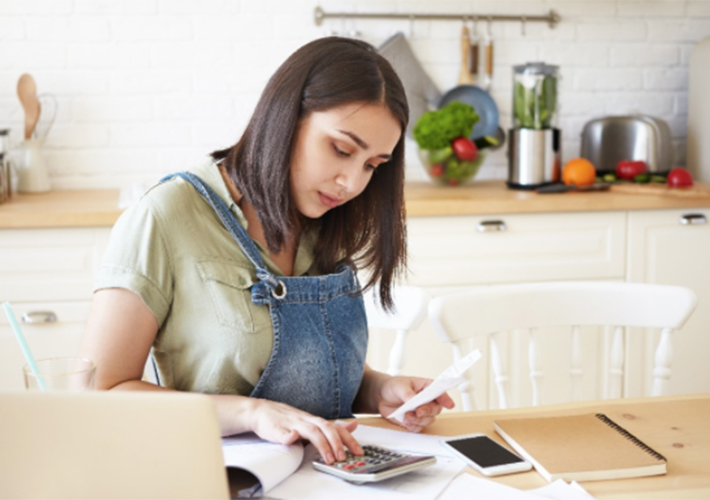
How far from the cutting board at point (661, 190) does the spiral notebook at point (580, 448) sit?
5.71ft

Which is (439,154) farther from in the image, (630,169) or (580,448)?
(580,448)

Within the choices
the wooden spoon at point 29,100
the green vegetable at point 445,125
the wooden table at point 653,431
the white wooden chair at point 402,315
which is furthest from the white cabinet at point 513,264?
the wooden table at point 653,431

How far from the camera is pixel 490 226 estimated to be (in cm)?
292

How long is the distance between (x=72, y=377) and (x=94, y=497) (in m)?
0.31

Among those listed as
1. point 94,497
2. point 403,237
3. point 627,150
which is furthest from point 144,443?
point 627,150

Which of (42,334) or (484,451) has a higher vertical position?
(484,451)

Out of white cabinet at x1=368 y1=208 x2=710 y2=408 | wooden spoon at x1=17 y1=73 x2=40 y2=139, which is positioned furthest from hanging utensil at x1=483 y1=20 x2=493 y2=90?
wooden spoon at x1=17 y1=73 x2=40 y2=139

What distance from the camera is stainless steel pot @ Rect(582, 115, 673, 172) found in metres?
3.37

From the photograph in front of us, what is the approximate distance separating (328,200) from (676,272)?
1.86 meters

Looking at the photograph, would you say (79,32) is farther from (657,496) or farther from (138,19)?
(657,496)

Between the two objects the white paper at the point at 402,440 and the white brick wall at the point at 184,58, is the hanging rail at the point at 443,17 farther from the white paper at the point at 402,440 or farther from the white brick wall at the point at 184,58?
the white paper at the point at 402,440

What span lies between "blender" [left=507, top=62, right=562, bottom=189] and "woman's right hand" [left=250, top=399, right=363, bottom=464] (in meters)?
2.07

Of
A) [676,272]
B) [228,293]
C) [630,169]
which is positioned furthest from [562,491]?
[630,169]

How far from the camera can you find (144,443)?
77 cm
